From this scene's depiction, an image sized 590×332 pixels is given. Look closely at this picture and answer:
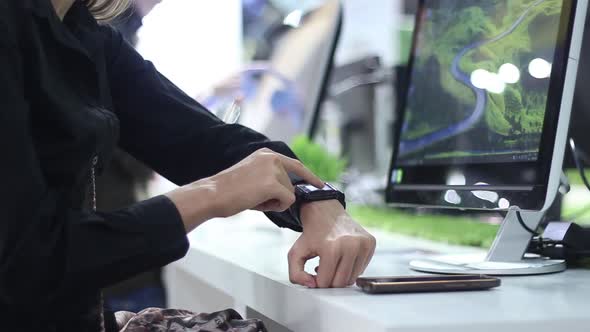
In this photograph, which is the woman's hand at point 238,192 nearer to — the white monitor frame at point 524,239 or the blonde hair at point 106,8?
the white monitor frame at point 524,239

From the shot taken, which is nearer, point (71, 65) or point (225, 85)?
point (71, 65)

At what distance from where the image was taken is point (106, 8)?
1178 millimetres

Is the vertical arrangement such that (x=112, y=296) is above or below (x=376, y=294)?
below

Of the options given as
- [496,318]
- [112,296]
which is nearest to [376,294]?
[496,318]

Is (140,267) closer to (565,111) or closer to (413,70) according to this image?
(565,111)

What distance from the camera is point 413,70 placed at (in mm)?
A: 1391

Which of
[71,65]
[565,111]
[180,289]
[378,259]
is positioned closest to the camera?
[71,65]

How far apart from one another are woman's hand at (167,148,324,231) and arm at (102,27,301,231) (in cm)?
24

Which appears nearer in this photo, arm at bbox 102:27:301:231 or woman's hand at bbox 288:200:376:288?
woman's hand at bbox 288:200:376:288

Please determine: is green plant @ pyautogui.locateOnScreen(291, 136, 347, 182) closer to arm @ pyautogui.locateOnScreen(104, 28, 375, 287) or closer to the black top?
arm @ pyautogui.locateOnScreen(104, 28, 375, 287)

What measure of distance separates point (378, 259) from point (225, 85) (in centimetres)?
141

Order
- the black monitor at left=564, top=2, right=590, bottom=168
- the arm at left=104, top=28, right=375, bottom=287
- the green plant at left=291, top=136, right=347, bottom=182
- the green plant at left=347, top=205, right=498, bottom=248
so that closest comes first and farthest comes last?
the arm at left=104, top=28, right=375, bottom=287 < the black monitor at left=564, top=2, right=590, bottom=168 < the green plant at left=347, top=205, right=498, bottom=248 < the green plant at left=291, top=136, right=347, bottom=182

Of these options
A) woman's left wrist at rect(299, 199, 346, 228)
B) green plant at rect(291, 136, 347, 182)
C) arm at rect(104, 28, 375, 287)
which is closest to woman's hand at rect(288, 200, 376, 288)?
woman's left wrist at rect(299, 199, 346, 228)

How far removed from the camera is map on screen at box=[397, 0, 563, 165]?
104 cm
